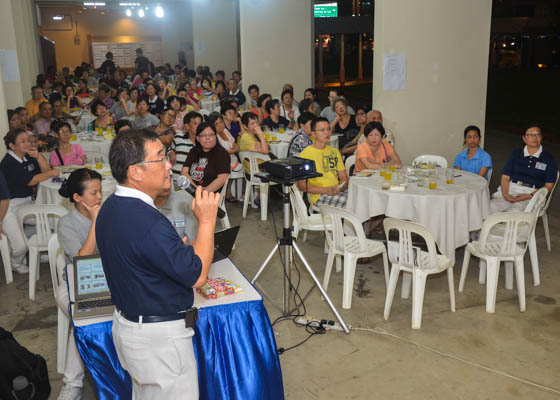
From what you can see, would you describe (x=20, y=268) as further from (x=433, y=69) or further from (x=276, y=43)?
(x=276, y=43)

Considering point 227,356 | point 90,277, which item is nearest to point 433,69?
point 227,356

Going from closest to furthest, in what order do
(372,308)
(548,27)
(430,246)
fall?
(430,246) → (372,308) → (548,27)

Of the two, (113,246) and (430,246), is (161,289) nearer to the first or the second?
(113,246)

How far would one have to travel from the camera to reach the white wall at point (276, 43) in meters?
11.5

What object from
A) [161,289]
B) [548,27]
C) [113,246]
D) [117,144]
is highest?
[548,27]

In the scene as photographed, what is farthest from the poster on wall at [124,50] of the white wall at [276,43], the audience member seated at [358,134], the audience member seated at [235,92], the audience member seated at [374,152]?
the audience member seated at [374,152]

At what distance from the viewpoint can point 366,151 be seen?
19.1ft

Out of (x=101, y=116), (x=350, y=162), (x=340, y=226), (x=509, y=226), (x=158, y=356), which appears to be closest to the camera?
(x=158, y=356)

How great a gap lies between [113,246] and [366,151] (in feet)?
13.4

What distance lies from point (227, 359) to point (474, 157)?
3.98 m

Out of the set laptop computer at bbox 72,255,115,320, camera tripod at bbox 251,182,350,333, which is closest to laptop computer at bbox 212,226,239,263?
camera tripod at bbox 251,182,350,333

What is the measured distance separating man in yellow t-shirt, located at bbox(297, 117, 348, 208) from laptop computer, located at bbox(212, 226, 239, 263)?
6.97 ft

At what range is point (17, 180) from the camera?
205 inches

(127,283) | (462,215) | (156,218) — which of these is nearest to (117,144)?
(156,218)
